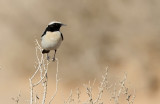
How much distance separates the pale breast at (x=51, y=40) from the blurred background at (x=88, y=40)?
34.8 ft

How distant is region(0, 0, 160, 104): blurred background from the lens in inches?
798

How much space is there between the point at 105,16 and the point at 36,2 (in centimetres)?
A: 292

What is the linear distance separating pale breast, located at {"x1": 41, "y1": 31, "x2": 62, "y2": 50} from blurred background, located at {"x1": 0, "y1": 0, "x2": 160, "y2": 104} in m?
10.6

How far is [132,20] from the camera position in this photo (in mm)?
22500

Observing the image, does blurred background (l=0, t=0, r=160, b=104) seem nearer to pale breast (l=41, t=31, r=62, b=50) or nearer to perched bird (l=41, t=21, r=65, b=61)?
perched bird (l=41, t=21, r=65, b=61)

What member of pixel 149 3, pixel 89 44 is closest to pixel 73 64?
pixel 89 44

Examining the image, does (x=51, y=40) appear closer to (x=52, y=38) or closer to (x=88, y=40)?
(x=52, y=38)

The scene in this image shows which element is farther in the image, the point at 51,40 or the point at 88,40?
the point at 88,40

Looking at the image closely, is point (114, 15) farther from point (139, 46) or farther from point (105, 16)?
point (139, 46)

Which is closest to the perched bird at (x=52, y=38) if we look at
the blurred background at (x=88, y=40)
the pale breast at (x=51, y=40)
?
the pale breast at (x=51, y=40)

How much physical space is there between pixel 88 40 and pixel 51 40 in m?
13.5

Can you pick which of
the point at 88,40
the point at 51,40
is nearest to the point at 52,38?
the point at 51,40

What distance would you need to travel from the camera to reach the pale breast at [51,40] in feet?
27.9

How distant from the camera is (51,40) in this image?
8.52 meters
